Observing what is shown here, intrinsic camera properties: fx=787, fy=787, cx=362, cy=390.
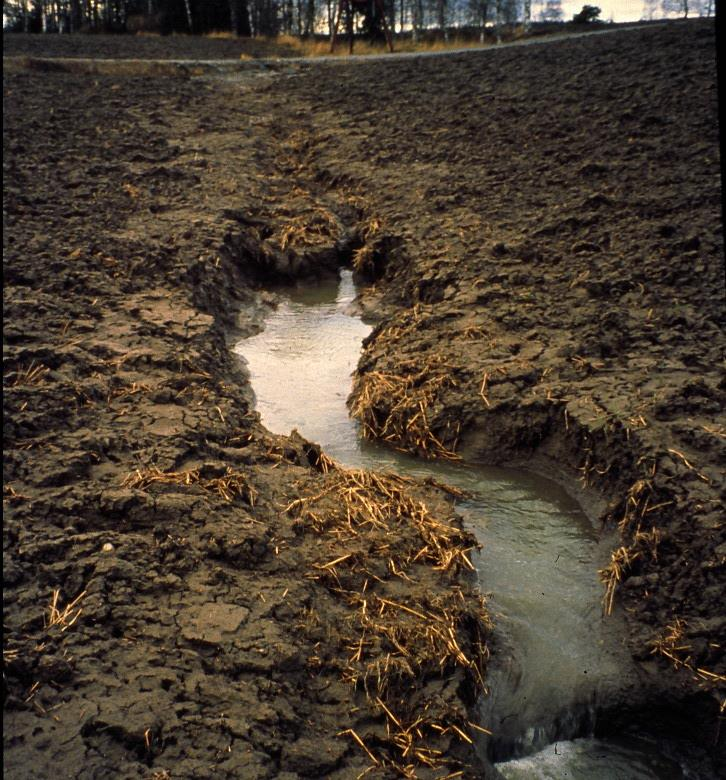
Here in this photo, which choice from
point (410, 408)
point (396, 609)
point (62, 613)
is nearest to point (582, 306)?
point (410, 408)

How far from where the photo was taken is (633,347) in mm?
5695

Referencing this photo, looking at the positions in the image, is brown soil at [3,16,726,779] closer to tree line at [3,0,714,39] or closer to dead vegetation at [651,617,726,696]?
dead vegetation at [651,617,726,696]

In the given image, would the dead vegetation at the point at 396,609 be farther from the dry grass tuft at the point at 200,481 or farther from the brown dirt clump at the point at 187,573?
the dry grass tuft at the point at 200,481

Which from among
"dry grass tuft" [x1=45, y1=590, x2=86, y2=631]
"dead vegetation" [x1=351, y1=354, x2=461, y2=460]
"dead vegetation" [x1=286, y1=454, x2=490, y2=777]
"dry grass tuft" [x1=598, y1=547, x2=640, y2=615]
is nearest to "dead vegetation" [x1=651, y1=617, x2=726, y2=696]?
"dry grass tuft" [x1=598, y1=547, x2=640, y2=615]

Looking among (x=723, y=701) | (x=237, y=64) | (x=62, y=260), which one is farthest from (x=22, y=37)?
(x=723, y=701)

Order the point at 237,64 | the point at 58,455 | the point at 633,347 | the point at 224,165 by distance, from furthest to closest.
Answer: the point at 237,64, the point at 224,165, the point at 633,347, the point at 58,455

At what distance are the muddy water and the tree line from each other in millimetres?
15458

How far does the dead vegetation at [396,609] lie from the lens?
3254 mm

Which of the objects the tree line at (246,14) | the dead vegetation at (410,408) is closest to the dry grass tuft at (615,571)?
the dead vegetation at (410,408)

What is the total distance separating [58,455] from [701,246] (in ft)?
17.6

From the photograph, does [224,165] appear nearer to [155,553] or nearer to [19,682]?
[155,553]

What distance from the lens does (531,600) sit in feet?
13.7

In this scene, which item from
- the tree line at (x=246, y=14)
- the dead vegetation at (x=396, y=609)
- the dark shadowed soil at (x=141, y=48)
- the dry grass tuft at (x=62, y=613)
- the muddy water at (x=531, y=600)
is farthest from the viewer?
the tree line at (x=246, y=14)

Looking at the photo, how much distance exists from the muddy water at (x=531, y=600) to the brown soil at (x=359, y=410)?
18 cm
